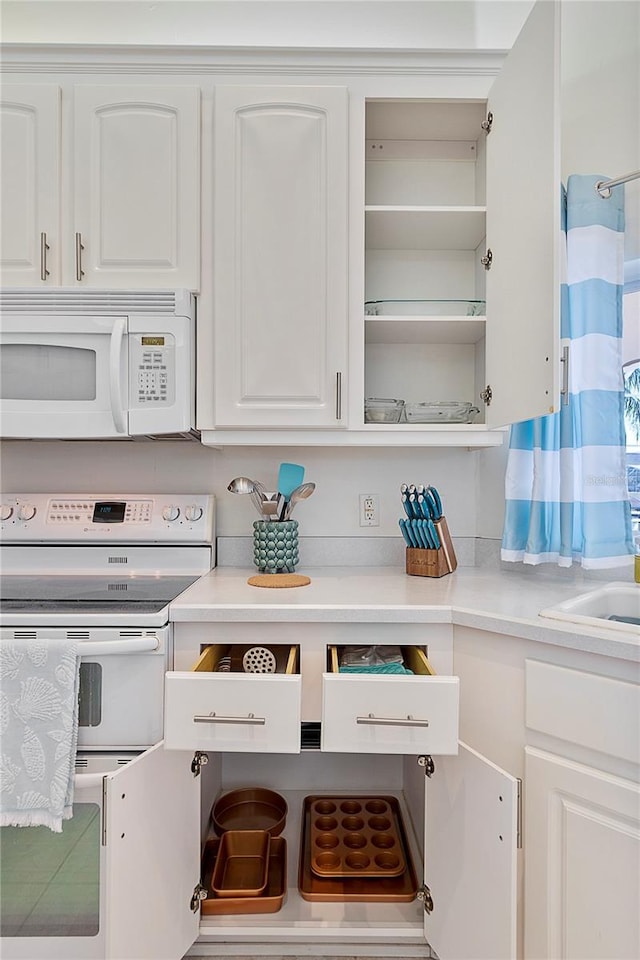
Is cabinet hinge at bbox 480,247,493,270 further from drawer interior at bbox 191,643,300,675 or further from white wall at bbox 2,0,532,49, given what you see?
drawer interior at bbox 191,643,300,675

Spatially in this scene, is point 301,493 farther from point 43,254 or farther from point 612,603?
point 43,254

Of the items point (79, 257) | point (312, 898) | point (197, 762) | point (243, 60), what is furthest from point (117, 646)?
point (243, 60)

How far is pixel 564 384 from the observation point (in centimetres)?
129

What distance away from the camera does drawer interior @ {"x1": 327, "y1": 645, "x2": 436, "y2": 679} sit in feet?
4.06

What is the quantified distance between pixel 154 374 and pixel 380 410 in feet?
2.23

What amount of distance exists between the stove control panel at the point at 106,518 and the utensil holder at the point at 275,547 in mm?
205

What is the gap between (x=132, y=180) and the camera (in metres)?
1.59

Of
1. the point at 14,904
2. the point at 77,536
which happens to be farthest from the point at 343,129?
the point at 14,904

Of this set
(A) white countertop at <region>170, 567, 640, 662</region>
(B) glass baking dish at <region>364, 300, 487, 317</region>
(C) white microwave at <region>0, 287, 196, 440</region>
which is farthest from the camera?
(B) glass baking dish at <region>364, 300, 487, 317</region>

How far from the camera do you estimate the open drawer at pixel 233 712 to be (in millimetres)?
1113

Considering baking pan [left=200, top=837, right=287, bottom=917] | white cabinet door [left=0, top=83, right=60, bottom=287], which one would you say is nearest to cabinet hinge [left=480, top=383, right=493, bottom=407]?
white cabinet door [left=0, top=83, right=60, bottom=287]

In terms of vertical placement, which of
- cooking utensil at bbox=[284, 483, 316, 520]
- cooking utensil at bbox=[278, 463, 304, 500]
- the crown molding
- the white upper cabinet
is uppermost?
the crown molding

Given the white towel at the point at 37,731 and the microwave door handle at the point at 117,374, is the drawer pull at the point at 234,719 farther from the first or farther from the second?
the microwave door handle at the point at 117,374

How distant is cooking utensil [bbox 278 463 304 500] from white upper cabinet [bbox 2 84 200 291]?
65 centimetres
